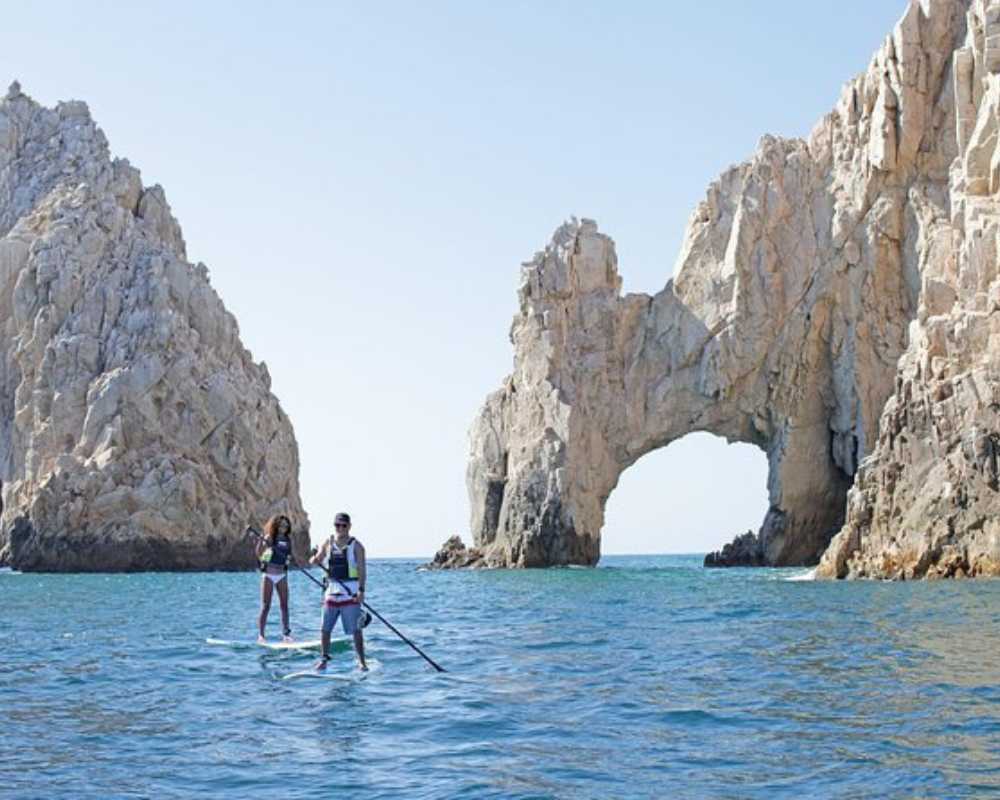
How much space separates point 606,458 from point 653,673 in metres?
56.0

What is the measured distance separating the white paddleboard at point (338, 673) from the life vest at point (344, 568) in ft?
3.72

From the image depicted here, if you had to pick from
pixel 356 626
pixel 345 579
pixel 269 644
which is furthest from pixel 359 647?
pixel 269 644

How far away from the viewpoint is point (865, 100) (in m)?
66.4

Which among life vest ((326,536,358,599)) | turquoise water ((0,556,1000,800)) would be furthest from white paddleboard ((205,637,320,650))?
life vest ((326,536,358,599))

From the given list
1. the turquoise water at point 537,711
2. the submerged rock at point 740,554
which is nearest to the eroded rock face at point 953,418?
the turquoise water at point 537,711

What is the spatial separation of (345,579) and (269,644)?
15.8ft

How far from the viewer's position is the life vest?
62.1 ft

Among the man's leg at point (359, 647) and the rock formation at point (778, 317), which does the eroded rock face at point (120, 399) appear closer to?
the rock formation at point (778, 317)

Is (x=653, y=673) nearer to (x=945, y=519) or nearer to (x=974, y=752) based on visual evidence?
(x=974, y=752)

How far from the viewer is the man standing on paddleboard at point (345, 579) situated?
18922 mm

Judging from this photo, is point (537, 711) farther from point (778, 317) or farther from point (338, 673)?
point (778, 317)

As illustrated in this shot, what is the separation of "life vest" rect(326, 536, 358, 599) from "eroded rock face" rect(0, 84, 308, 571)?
215 ft

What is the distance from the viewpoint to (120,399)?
8475 centimetres

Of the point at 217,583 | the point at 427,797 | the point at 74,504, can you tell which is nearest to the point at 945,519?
the point at 217,583
